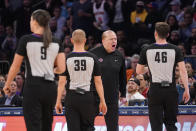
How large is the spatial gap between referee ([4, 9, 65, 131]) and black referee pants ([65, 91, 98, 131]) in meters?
0.84

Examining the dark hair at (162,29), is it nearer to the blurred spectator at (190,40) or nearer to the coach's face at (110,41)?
the coach's face at (110,41)

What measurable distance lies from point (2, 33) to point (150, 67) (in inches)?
374

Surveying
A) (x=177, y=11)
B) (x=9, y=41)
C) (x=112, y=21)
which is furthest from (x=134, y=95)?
(x=9, y=41)

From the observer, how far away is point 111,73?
902 centimetres

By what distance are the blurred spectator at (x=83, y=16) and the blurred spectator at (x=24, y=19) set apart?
183 cm

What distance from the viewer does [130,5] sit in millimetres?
15227

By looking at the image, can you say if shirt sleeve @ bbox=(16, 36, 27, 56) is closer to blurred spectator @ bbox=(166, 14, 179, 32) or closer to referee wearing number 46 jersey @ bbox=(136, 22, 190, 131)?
referee wearing number 46 jersey @ bbox=(136, 22, 190, 131)

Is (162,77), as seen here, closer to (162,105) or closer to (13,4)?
(162,105)

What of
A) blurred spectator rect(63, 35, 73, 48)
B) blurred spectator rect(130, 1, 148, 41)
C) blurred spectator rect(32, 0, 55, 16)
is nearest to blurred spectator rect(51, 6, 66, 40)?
blurred spectator rect(32, 0, 55, 16)

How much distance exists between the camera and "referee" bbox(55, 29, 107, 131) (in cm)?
751

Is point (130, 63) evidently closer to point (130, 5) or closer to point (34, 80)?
point (130, 5)

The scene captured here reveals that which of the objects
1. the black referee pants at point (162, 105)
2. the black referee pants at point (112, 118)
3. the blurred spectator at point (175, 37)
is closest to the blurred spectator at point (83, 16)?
the blurred spectator at point (175, 37)

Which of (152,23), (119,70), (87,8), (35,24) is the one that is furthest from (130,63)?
(35,24)

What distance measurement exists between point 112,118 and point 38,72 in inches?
104
